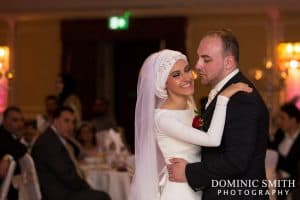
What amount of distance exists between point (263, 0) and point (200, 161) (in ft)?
21.8

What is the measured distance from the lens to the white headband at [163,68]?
10.0 ft

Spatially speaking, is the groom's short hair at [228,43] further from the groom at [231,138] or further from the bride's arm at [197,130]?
the bride's arm at [197,130]

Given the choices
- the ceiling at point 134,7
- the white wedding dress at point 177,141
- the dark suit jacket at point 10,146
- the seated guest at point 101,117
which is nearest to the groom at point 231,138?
the white wedding dress at point 177,141

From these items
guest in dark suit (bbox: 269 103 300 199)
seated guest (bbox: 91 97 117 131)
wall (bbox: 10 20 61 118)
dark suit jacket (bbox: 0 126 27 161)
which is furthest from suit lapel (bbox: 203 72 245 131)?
wall (bbox: 10 20 61 118)

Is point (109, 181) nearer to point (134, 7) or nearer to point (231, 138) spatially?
point (231, 138)

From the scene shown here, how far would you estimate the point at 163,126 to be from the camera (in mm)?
2953

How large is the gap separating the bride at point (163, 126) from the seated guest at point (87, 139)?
3.58m

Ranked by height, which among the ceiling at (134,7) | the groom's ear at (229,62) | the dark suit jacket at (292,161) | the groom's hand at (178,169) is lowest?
the dark suit jacket at (292,161)

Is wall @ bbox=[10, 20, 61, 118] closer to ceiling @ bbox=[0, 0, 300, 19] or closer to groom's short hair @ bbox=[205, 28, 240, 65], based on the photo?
ceiling @ bbox=[0, 0, 300, 19]

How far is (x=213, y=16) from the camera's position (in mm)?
10422

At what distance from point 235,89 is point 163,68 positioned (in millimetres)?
546

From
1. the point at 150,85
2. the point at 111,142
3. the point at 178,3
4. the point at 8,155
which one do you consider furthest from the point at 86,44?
the point at 150,85

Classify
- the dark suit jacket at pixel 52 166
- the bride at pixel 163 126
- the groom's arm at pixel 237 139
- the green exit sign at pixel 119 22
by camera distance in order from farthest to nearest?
the green exit sign at pixel 119 22 < the dark suit jacket at pixel 52 166 < the bride at pixel 163 126 < the groom's arm at pixel 237 139

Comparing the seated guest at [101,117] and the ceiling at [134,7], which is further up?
the ceiling at [134,7]
